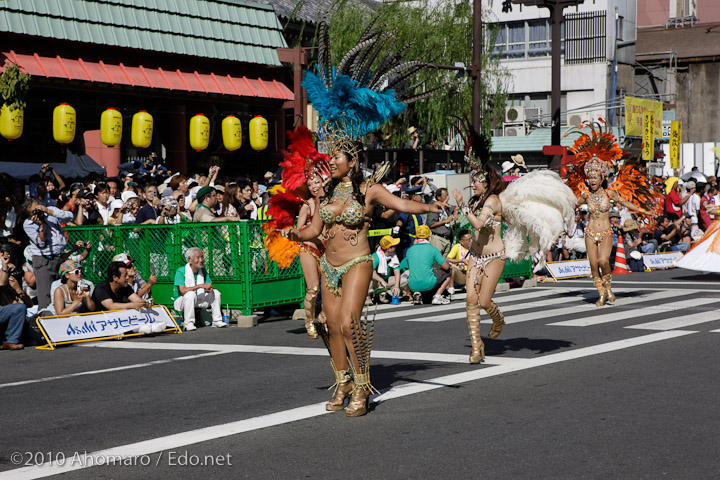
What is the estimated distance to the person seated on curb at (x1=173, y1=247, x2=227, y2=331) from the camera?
46.4 feet

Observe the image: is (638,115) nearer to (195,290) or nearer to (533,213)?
(195,290)

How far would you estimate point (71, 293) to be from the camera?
521 inches

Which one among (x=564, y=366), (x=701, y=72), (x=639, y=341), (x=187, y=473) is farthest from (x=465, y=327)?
(x=701, y=72)

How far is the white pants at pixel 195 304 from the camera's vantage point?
46.1 feet

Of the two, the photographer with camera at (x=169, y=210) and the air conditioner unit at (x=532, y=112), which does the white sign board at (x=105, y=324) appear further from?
the air conditioner unit at (x=532, y=112)

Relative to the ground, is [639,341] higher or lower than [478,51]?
lower

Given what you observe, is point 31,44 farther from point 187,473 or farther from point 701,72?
point 701,72

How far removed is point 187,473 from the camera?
590 centimetres

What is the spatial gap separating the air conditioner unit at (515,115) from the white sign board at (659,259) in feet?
65.2

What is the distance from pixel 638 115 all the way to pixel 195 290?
32.8m

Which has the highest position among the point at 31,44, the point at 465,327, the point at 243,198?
the point at 31,44

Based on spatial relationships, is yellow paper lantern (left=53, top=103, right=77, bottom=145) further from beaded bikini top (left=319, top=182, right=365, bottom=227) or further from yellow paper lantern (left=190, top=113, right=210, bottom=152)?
beaded bikini top (left=319, top=182, right=365, bottom=227)

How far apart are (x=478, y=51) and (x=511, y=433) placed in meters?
21.4

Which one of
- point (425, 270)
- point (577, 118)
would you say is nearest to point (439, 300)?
point (425, 270)
